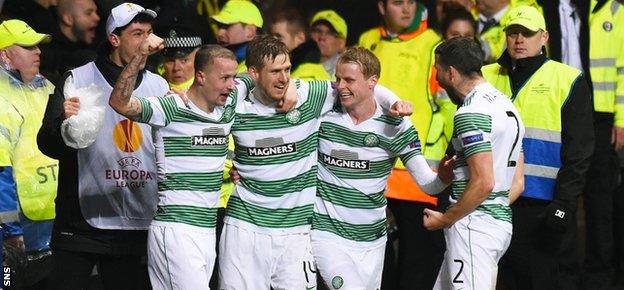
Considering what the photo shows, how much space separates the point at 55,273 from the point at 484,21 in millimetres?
4027

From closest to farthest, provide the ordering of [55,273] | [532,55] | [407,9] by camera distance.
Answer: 1. [55,273]
2. [532,55]
3. [407,9]

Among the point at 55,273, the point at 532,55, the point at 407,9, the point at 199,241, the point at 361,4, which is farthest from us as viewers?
the point at 361,4

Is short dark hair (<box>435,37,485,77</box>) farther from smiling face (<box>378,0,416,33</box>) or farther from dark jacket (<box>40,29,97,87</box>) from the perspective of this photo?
dark jacket (<box>40,29,97,87</box>)

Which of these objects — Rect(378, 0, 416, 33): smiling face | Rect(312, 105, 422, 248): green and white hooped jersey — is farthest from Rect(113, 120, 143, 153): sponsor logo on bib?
Rect(378, 0, 416, 33): smiling face

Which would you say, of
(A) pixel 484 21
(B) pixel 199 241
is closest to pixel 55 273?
(B) pixel 199 241

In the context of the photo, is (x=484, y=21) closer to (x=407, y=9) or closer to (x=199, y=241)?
(x=407, y=9)

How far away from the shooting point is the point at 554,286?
32.4ft

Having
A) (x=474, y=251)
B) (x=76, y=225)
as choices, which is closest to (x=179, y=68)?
(x=76, y=225)

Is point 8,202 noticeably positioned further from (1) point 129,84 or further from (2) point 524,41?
(2) point 524,41

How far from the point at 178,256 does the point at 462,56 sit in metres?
1.97

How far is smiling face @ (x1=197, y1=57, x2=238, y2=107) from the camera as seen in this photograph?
27.9 feet

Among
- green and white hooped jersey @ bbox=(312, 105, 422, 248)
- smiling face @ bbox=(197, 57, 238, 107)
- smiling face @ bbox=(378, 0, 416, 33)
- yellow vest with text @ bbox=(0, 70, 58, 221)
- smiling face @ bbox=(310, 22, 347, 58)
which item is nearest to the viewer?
smiling face @ bbox=(197, 57, 238, 107)

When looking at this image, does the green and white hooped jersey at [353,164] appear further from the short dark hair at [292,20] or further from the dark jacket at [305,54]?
the short dark hair at [292,20]

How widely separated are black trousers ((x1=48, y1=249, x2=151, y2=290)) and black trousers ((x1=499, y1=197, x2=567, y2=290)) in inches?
98.2
